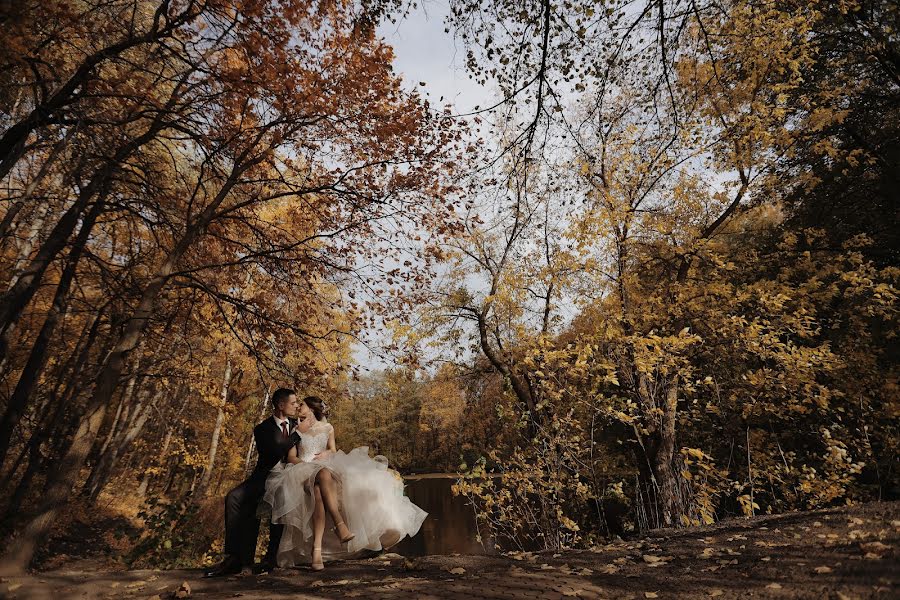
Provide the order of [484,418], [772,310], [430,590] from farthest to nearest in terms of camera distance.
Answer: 1. [484,418]
2. [772,310]
3. [430,590]

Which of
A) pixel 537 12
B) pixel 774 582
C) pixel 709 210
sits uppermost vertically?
pixel 709 210

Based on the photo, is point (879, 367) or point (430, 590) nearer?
point (430, 590)

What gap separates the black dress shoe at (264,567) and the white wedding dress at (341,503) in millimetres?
104

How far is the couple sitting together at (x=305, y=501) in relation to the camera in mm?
4188

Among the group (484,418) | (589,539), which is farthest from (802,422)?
(484,418)

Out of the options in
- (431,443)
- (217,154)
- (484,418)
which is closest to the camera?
(217,154)

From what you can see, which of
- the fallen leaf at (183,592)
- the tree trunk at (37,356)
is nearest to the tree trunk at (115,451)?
the tree trunk at (37,356)

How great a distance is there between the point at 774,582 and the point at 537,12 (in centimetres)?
483

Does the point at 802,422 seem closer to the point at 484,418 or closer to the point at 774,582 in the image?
the point at 484,418

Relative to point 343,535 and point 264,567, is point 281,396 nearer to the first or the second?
point 343,535

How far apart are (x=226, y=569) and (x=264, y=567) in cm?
34

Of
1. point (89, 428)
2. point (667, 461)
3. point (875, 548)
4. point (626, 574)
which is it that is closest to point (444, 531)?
point (667, 461)

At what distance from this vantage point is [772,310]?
686 cm

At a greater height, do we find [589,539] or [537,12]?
[537,12]
